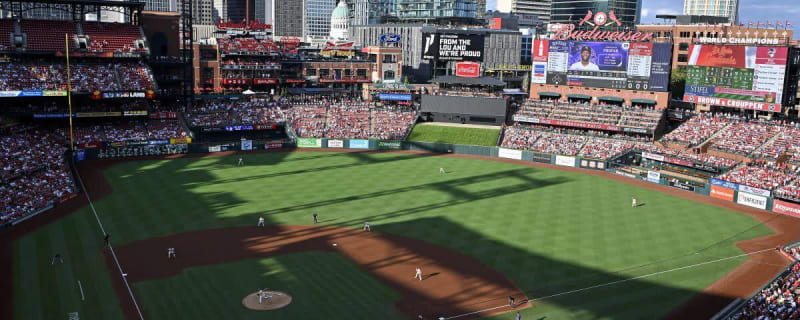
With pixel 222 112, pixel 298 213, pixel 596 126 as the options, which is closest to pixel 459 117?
pixel 596 126

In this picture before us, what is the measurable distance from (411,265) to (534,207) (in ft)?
60.4

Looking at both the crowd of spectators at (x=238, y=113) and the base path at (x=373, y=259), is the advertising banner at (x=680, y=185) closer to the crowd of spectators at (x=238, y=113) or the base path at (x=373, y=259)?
the base path at (x=373, y=259)

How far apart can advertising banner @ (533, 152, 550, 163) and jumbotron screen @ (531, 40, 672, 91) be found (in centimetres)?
1701

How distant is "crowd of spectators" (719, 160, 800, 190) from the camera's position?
56.9 m

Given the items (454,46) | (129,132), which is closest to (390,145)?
(454,46)

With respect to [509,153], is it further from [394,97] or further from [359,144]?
[394,97]

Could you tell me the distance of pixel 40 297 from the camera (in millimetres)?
33906

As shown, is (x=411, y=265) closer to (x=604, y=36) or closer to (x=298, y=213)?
(x=298, y=213)

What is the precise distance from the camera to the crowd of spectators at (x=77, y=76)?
71.5 m

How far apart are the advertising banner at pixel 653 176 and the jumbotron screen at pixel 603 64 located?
20.4m

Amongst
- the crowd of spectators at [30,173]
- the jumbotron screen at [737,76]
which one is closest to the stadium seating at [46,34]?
the crowd of spectators at [30,173]

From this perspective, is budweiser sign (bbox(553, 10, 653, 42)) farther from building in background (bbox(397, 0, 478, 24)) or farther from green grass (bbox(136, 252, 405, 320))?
building in background (bbox(397, 0, 478, 24))

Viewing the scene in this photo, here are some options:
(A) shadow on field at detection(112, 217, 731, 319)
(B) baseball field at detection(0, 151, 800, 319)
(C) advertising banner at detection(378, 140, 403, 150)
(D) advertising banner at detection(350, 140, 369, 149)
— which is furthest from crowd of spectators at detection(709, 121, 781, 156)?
(D) advertising banner at detection(350, 140, 369, 149)

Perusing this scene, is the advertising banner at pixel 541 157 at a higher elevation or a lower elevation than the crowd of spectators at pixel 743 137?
lower
